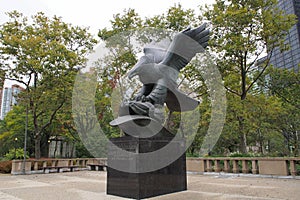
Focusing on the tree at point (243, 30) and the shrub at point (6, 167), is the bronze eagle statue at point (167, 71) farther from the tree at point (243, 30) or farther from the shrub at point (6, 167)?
the shrub at point (6, 167)

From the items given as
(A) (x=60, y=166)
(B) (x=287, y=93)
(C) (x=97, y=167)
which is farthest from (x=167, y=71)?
(B) (x=287, y=93)

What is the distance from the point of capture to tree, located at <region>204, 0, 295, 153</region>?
47.9 feet

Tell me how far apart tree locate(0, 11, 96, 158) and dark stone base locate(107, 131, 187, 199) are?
11.9 meters

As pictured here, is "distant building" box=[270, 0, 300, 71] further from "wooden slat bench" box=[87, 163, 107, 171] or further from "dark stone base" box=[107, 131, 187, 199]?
"dark stone base" box=[107, 131, 187, 199]

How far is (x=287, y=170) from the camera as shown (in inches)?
432

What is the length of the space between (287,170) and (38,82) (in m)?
17.4

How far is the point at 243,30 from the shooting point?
15.3m

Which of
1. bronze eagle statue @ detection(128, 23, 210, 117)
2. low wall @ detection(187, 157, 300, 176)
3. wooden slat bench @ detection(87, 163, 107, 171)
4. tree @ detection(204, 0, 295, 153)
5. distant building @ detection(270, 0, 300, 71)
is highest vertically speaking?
distant building @ detection(270, 0, 300, 71)

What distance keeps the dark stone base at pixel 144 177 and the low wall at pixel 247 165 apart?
19.0 feet

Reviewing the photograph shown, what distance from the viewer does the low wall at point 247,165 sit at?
1101cm

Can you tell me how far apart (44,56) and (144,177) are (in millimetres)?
13535

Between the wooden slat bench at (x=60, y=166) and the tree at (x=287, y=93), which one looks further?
the tree at (x=287, y=93)

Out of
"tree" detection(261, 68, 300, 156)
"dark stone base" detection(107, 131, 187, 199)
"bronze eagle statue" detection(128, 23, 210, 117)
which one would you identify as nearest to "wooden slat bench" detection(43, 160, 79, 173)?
"dark stone base" detection(107, 131, 187, 199)

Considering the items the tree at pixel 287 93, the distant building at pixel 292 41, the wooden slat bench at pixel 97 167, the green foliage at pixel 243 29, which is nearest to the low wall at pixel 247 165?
the green foliage at pixel 243 29
